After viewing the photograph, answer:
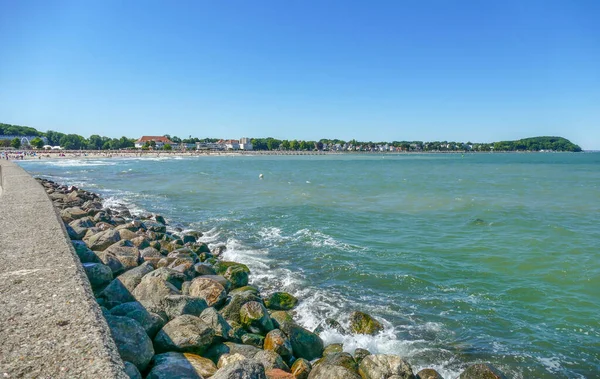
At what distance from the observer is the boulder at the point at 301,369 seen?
5957 mm

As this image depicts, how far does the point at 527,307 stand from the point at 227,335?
7.82 meters

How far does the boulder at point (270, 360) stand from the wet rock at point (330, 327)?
219cm

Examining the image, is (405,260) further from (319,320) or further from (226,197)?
(226,197)

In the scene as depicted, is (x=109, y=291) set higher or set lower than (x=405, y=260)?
higher

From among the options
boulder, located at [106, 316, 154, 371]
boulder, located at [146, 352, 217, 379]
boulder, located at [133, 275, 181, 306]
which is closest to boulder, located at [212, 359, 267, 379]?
boulder, located at [146, 352, 217, 379]

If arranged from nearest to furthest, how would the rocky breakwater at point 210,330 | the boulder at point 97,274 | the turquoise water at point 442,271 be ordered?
the rocky breakwater at point 210,330 < the boulder at point 97,274 < the turquoise water at point 442,271

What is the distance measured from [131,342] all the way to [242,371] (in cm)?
161

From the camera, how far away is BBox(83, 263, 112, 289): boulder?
7602 millimetres

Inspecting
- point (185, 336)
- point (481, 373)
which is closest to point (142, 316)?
point (185, 336)

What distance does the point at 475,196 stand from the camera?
Answer: 30.6 metres

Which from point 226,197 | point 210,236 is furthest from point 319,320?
point 226,197

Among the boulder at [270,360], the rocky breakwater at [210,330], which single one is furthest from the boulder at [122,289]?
the boulder at [270,360]

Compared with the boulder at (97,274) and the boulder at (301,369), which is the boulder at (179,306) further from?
the boulder at (301,369)

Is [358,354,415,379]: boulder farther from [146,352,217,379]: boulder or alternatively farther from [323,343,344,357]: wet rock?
[146,352,217,379]: boulder
